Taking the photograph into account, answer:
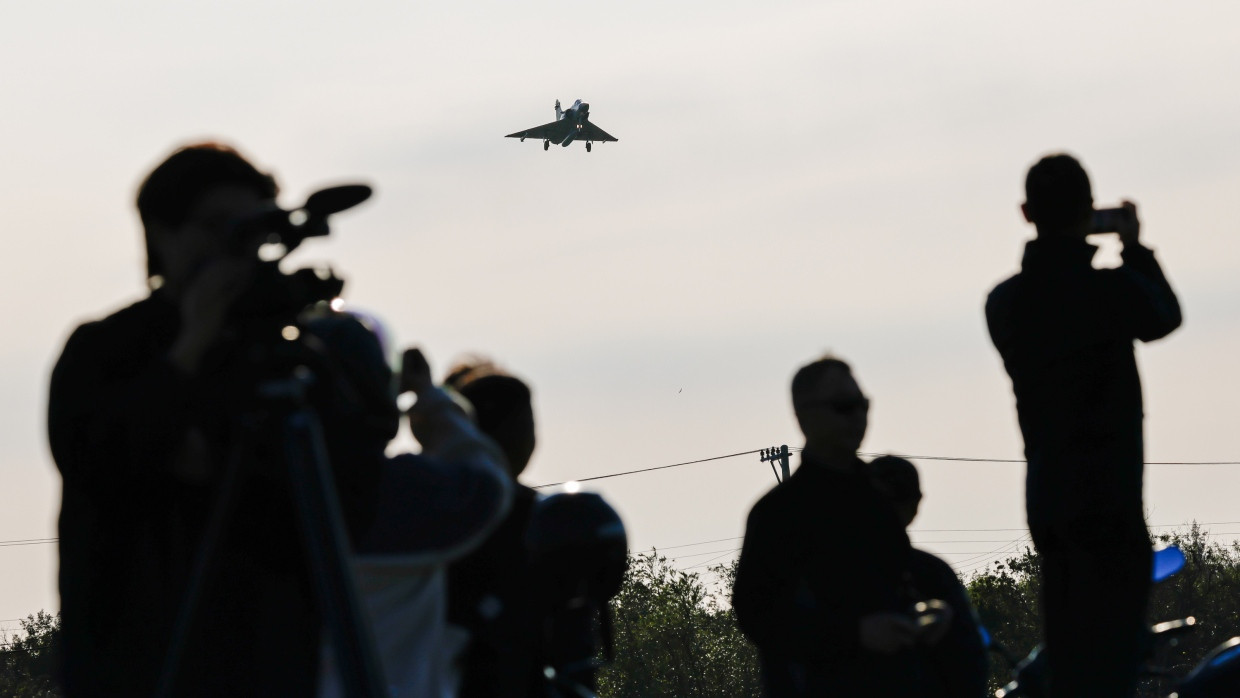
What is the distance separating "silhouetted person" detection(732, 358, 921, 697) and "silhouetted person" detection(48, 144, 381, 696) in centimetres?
241

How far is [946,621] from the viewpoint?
535 centimetres

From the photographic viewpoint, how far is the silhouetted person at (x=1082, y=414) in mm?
5070

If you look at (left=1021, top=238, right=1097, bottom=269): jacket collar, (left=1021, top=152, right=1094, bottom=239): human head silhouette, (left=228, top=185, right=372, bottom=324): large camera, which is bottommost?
(left=228, top=185, right=372, bottom=324): large camera

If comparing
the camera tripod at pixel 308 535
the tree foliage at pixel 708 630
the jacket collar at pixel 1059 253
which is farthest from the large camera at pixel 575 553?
the tree foliage at pixel 708 630

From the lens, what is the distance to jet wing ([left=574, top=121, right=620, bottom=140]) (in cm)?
7162

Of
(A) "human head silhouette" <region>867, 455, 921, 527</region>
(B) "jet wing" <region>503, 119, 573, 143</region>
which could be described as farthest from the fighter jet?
(A) "human head silhouette" <region>867, 455, 921, 527</region>

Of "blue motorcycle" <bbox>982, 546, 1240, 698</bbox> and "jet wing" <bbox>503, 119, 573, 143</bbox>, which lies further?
"jet wing" <bbox>503, 119, 573, 143</bbox>

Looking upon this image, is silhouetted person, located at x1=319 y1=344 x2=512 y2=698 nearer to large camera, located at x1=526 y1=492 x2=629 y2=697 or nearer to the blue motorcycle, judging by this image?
large camera, located at x1=526 y1=492 x2=629 y2=697


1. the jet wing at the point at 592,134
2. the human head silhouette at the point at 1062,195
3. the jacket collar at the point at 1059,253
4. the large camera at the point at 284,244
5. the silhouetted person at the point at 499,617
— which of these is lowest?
the silhouetted person at the point at 499,617

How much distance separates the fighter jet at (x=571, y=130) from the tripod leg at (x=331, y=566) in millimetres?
68489

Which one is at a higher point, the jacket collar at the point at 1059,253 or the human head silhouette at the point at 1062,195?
the human head silhouette at the point at 1062,195

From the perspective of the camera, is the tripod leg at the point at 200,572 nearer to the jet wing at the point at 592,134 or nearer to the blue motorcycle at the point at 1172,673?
the blue motorcycle at the point at 1172,673

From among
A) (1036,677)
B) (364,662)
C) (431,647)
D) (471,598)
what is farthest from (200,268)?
(1036,677)

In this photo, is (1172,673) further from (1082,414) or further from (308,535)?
(308,535)
